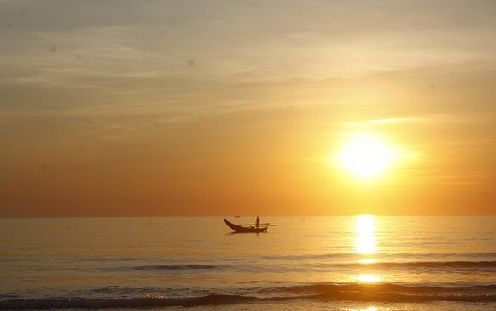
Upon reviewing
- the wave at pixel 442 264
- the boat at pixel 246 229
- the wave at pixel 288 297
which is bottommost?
the wave at pixel 288 297

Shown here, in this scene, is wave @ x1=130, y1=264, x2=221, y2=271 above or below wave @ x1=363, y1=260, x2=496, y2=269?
below

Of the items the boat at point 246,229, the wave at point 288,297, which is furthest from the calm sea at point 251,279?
the boat at point 246,229

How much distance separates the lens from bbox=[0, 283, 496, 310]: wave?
1161 inches

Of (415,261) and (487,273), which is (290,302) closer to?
(487,273)

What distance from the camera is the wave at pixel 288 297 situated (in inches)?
1161

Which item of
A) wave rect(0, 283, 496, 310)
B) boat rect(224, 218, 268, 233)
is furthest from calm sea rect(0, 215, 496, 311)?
boat rect(224, 218, 268, 233)

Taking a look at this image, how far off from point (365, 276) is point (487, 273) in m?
8.66

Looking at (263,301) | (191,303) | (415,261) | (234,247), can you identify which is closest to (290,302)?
(263,301)

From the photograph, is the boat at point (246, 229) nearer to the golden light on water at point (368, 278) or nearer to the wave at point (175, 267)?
the wave at point (175, 267)

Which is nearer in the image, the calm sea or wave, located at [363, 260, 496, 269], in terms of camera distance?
the calm sea

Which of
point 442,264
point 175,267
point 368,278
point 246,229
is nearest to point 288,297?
point 368,278

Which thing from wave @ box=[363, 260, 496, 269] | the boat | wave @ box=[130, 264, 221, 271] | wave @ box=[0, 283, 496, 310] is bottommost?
wave @ box=[0, 283, 496, 310]

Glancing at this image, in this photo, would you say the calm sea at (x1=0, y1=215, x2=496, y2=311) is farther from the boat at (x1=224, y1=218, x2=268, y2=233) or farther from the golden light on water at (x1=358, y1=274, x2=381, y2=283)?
the boat at (x1=224, y1=218, x2=268, y2=233)

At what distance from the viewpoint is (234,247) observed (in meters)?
69.2
